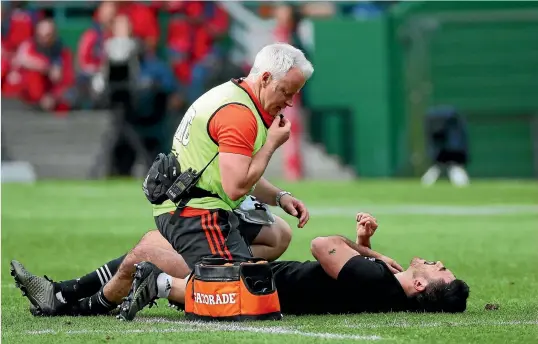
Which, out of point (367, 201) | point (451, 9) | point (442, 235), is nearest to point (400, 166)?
point (451, 9)

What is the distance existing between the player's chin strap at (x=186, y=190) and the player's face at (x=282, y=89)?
0.39 m

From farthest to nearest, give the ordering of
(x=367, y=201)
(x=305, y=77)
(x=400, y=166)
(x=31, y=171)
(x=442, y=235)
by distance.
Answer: (x=400, y=166) < (x=31, y=171) < (x=367, y=201) < (x=442, y=235) < (x=305, y=77)

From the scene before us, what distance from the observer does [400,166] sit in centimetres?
2552

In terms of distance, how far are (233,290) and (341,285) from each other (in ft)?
2.28

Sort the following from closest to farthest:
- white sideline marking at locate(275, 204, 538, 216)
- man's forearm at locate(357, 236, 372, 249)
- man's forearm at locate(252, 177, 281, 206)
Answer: man's forearm at locate(357, 236, 372, 249), man's forearm at locate(252, 177, 281, 206), white sideline marking at locate(275, 204, 538, 216)

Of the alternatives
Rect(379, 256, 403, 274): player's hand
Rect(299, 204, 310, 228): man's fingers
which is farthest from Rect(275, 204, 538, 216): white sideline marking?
Rect(379, 256, 403, 274): player's hand

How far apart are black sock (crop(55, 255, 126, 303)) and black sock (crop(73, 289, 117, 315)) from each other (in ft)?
0.22

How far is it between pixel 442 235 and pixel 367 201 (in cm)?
479

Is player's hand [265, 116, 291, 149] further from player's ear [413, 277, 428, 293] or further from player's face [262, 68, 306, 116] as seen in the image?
player's ear [413, 277, 428, 293]

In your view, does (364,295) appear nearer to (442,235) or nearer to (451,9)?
(442,235)

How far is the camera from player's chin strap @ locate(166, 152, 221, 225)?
7516mm

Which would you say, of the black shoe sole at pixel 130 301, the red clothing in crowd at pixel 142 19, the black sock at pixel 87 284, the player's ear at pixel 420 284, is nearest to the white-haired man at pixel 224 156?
the black sock at pixel 87 284

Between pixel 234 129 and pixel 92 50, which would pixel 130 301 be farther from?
pixel 92 50

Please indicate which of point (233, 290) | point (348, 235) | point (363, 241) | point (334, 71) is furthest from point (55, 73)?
point (233, 290)
